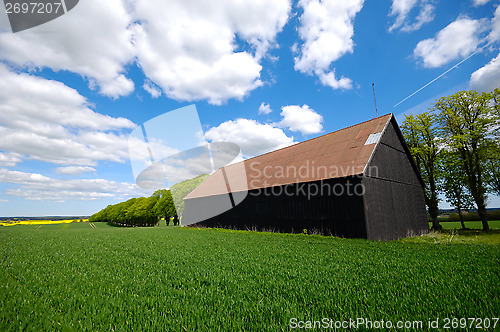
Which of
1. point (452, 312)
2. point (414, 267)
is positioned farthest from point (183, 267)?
point (414, 267)

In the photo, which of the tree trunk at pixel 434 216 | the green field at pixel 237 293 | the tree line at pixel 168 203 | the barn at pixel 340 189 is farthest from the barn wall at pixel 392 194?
the tree line at pixel 168 203

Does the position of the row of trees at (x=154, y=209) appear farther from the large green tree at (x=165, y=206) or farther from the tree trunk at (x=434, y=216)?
the tree trunk at (x=434, y=216)

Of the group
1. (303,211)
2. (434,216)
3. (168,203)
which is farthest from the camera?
(168,203)

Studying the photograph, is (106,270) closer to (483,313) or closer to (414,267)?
(483,313)

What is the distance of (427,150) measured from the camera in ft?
82.4

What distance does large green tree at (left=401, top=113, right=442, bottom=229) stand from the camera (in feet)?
83.4

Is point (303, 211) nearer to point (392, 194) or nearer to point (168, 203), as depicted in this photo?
point (392, 194)

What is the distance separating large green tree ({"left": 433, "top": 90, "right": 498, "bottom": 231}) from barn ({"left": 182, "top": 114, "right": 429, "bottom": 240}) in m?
7.43

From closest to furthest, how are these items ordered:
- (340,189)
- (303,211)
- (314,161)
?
(340,189), (303,211), (314,161)

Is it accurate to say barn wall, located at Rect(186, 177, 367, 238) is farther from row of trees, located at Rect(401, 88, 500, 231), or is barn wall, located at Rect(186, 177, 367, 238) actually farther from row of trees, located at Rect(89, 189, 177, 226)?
row of trees, located at Rect(89, 189, 177, 226)

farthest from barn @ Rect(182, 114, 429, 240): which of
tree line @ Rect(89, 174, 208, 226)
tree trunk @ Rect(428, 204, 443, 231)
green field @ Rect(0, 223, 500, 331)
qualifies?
tree line @ Rect(89, 174, 208, 226)

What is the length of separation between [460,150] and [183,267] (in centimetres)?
2993

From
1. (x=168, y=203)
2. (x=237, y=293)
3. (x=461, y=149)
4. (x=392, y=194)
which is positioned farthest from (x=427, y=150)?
(x=168, y=203)

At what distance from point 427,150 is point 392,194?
43.9 ft
